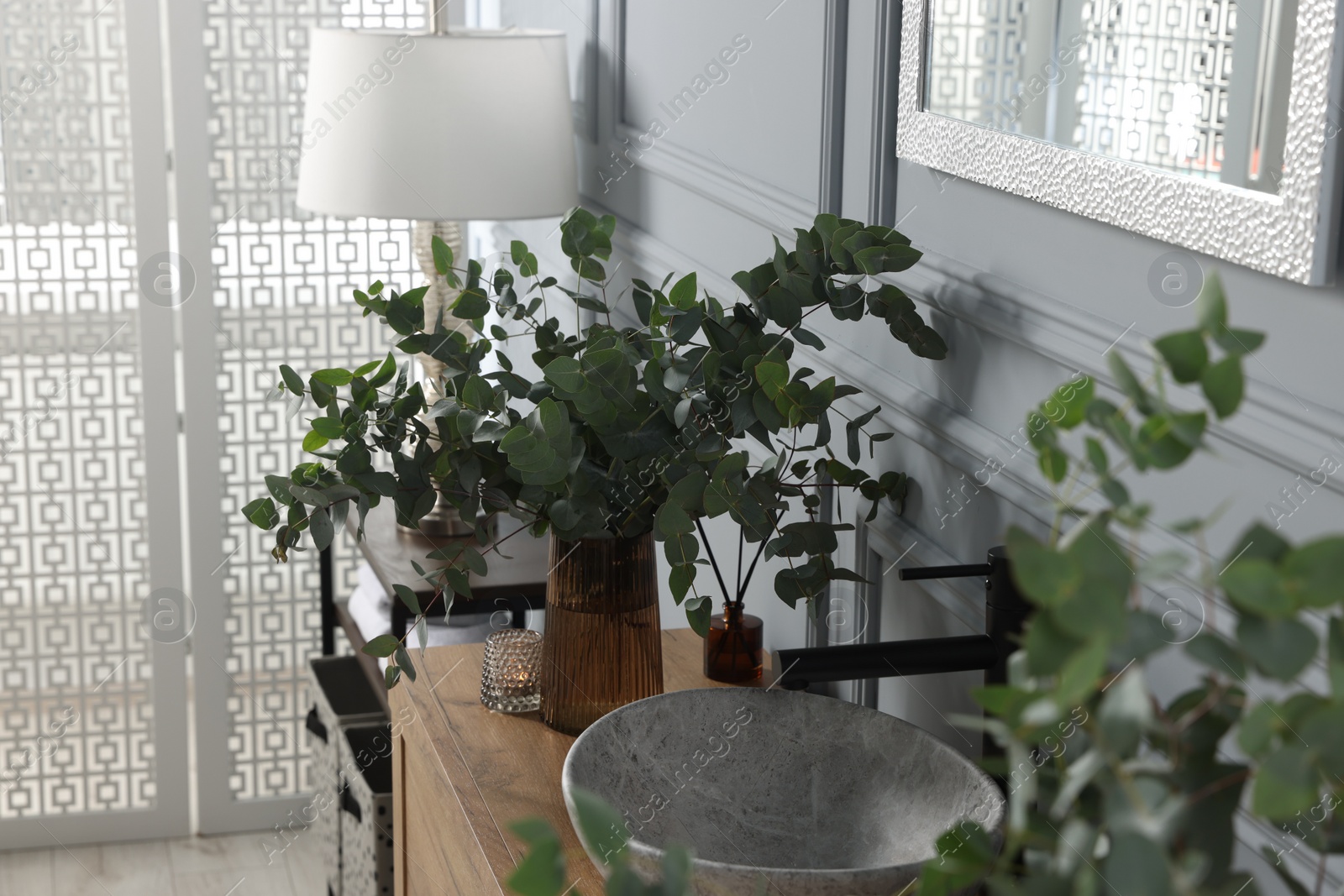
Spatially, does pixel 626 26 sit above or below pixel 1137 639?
above

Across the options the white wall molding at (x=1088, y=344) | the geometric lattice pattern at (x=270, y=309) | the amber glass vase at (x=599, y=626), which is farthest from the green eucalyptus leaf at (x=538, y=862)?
the geometric lattice pattern at (x=270, y=309)

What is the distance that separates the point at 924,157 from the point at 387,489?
483 mm

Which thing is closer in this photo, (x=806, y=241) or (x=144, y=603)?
(x=806, y=241)

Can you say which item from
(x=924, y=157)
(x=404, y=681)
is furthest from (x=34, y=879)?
(x=924, y=157)

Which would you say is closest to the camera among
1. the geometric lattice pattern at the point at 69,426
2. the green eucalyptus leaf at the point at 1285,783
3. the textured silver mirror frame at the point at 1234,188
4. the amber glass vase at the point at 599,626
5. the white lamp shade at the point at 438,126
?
the green eucalyptus leaf at the point at 1285,783

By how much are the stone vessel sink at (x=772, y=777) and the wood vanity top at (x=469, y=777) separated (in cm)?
7

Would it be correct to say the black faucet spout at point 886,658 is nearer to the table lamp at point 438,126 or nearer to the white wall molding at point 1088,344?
the white wall molding at point 1088,344

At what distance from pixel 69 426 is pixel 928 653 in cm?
215

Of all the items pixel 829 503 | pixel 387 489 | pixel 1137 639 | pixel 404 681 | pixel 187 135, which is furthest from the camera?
pixel 187 135

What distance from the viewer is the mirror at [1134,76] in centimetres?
70

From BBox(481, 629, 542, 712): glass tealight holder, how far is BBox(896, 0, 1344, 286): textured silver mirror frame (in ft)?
1.85

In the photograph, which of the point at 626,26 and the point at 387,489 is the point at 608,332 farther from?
the point at 626,26

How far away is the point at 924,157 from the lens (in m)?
1.03

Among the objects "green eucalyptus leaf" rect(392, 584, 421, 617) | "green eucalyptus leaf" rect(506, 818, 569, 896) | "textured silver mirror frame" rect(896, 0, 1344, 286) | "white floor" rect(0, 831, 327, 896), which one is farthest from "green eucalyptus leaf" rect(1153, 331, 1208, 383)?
"white floor" rect(0, 831, 327, 896)
